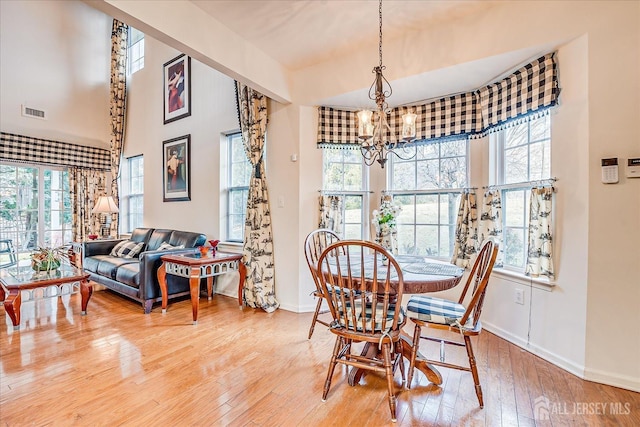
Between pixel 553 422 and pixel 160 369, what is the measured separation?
7.98 feet

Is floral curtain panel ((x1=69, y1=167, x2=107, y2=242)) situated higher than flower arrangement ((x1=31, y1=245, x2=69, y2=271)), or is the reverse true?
floral curtain panel ((x1=69, y1=167, x2=107, y2=242))

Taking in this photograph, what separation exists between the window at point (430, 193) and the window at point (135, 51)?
5173 millimetres

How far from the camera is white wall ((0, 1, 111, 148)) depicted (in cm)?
446

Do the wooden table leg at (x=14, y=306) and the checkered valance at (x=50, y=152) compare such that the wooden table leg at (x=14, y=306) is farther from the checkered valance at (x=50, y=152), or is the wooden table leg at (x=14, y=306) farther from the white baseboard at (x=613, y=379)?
the white baseboard at (x=613, y=379)

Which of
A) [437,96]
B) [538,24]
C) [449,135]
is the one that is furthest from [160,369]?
[538,24]

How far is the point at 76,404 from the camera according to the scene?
1.70 metres

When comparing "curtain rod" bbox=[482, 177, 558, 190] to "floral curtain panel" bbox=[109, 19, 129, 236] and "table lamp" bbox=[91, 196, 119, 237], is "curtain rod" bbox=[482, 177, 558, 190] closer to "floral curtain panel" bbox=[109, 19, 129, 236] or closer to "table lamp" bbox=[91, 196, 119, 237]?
"table lamp" bbox=[91, 196, 119, 237]

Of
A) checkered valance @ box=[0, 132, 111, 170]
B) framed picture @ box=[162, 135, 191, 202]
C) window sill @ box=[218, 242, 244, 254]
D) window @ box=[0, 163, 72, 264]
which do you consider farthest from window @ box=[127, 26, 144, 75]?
window sill @ box=[218, 242, 244, 254]

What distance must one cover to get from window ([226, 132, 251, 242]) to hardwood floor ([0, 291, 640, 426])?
4.89ft

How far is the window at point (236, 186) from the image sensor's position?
3.90 meters

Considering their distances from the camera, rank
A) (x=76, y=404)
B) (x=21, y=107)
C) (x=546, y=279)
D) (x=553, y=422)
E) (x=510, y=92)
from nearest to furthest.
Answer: (x=553, y=422)
(x=76, y=404)
(x=546, y=279)
(x=510, y=92)
(x=21, y=107)

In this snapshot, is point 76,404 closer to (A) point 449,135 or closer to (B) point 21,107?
(A) point 449,135

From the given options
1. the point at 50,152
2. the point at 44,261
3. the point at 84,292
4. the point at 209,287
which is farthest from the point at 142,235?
the point at 50,152

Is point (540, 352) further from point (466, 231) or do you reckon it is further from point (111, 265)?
point (111, 265)
